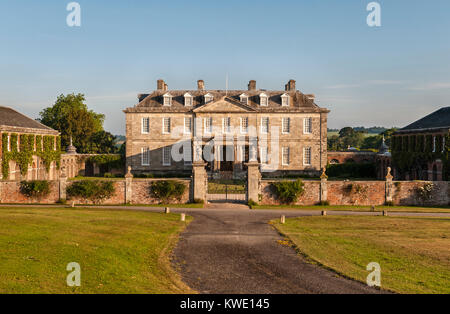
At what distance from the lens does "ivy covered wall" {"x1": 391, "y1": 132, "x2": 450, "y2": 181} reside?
39.0 metres

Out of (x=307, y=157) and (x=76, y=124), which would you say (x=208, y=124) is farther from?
(x=76, y=124)

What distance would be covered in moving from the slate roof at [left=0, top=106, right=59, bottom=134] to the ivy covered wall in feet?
149

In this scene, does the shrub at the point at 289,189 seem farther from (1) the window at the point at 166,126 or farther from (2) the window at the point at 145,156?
(2) the window at the point at 145,156

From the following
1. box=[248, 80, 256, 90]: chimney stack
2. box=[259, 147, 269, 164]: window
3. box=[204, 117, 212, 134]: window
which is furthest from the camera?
box=[248, 80, 256, 90]: chimney stack

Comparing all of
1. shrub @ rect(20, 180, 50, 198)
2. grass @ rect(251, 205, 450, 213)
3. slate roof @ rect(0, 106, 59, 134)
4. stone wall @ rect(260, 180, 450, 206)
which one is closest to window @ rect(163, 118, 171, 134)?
slate roof @ rect(0, 106, 59, 134)

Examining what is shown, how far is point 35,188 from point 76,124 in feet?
139

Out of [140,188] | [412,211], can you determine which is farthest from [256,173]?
[412,211]

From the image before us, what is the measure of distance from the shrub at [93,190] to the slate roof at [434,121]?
3477 centimetres

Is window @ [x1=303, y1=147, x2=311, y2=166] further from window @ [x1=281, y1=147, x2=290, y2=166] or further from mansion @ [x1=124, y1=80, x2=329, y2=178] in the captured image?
window @ [x1=281, y1=147, x2=290, y2=166]

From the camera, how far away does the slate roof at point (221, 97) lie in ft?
172

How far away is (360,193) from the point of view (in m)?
30.1

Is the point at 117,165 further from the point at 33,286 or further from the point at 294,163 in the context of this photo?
the point at 33,286

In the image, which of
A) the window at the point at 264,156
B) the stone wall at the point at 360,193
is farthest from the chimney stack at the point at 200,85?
the stone wall at the point at 360,193

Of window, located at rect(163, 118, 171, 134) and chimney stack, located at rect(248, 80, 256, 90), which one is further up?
chimney stack, located at rect(248, 80, 256, 90)
